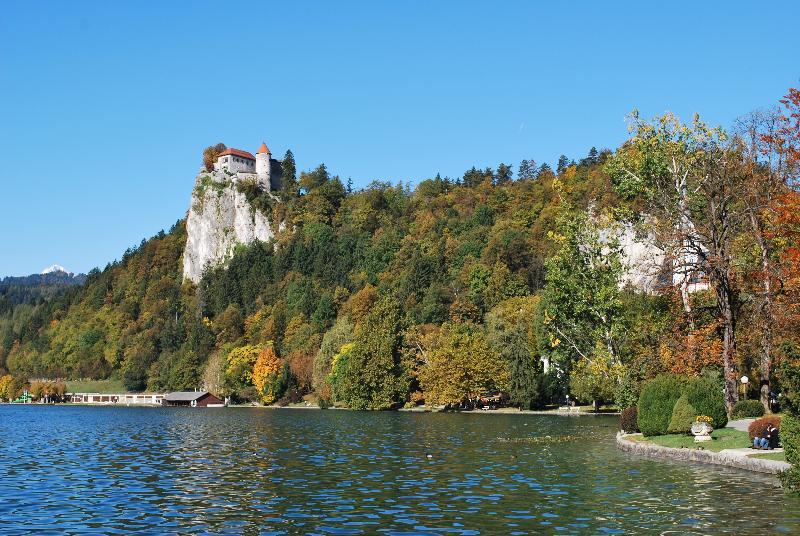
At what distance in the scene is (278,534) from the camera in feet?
67.2

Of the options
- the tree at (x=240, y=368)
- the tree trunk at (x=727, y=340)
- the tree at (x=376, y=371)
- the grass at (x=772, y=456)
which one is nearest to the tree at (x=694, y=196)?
the tree trunk at (x=727, y=340)

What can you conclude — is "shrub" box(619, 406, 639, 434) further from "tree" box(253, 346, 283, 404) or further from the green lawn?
"tree" box(253, 346, 283, 404)

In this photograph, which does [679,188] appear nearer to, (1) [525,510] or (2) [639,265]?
(2) [639,265]

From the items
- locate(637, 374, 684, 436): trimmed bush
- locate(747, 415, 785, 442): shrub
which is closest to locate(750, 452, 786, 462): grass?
locate(747, 415, 785, 442): shrub

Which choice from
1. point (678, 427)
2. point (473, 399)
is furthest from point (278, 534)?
point (473, 399)

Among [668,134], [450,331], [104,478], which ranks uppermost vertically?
[668,134]

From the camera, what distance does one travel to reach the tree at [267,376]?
14500cm

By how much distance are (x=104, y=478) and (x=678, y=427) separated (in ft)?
89.5

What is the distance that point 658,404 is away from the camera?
138 feet

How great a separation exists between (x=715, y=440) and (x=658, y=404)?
4406mm

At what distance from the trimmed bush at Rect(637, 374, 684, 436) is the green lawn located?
541mm

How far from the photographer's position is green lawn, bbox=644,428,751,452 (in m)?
35.8

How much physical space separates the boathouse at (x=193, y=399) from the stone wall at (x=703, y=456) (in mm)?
129273

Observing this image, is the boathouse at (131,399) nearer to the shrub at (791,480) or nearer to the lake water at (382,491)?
the lake water at (382,491)
